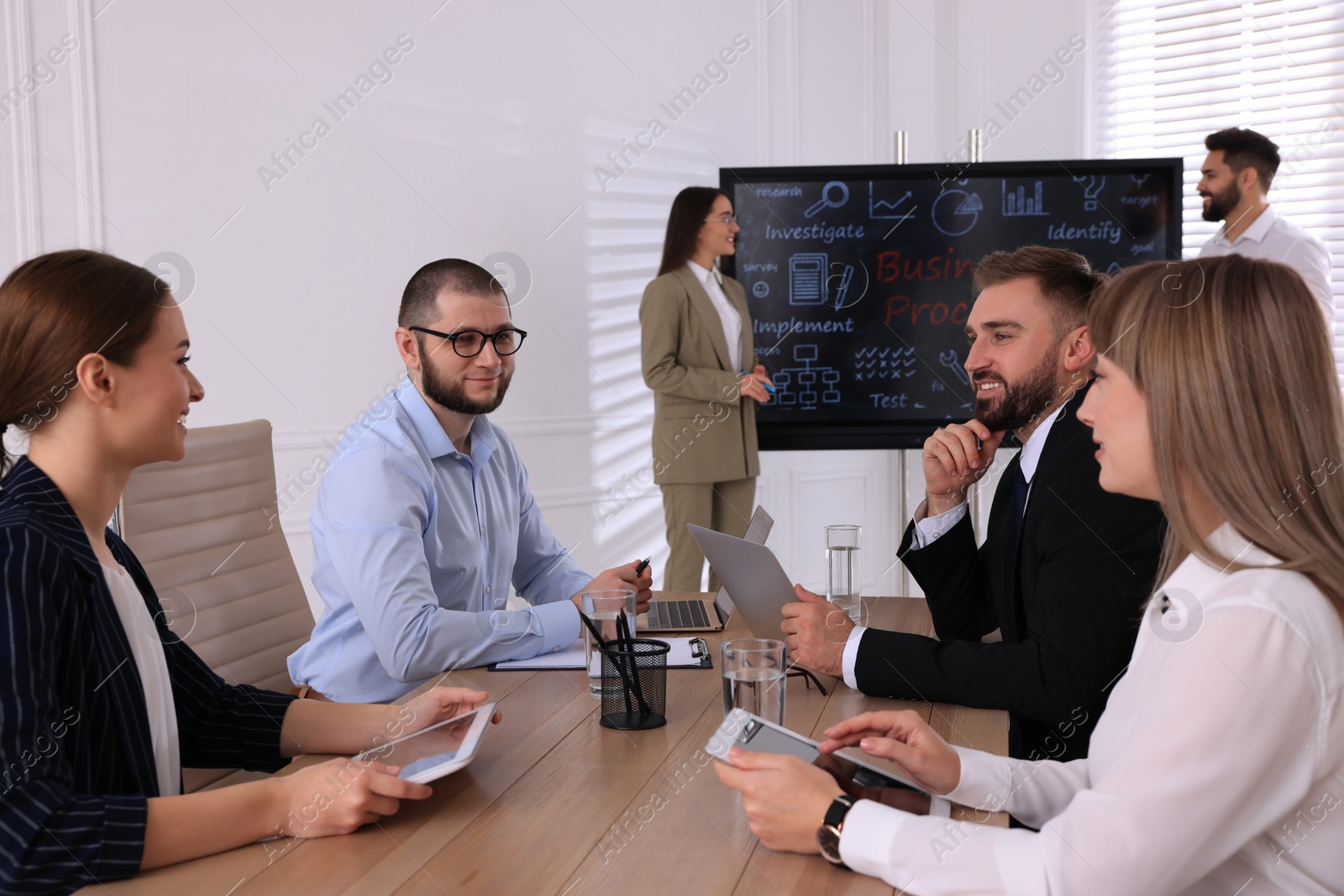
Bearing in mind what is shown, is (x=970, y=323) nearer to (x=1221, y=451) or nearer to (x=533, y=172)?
(x=1221, y=451)

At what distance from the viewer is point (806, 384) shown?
13.3ft

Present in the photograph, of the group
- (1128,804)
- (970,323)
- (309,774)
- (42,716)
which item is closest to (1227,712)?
(1128,804)

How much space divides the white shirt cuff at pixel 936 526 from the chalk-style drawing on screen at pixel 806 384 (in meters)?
1.97

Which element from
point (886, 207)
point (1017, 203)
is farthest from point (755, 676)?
point (1017, 203)

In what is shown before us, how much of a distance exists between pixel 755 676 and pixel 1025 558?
1.93 ft

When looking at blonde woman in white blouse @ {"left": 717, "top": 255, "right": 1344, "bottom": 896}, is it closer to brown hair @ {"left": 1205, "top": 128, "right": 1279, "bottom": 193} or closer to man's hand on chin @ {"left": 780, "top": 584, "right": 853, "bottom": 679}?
man's hand on chin @ {"left": 780, "top": 584, "right": 853, "bottom": 679}

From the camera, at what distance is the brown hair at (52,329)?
1213 millimetres

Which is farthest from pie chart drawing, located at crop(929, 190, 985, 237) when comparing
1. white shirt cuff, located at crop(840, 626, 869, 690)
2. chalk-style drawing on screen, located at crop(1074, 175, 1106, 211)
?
white shirt cuff, located at crop(840, 626, 869, 690)

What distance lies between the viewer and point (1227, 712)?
92 centimetres

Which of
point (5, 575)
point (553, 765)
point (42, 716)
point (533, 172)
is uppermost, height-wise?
point (533, 172)

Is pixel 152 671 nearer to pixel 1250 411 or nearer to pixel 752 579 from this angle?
pixel 752 579

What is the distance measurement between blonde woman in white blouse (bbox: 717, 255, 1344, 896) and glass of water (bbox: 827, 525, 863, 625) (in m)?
0.81

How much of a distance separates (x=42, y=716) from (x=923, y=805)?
2.93ft

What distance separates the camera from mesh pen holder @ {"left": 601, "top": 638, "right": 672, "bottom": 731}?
1.43 meters
